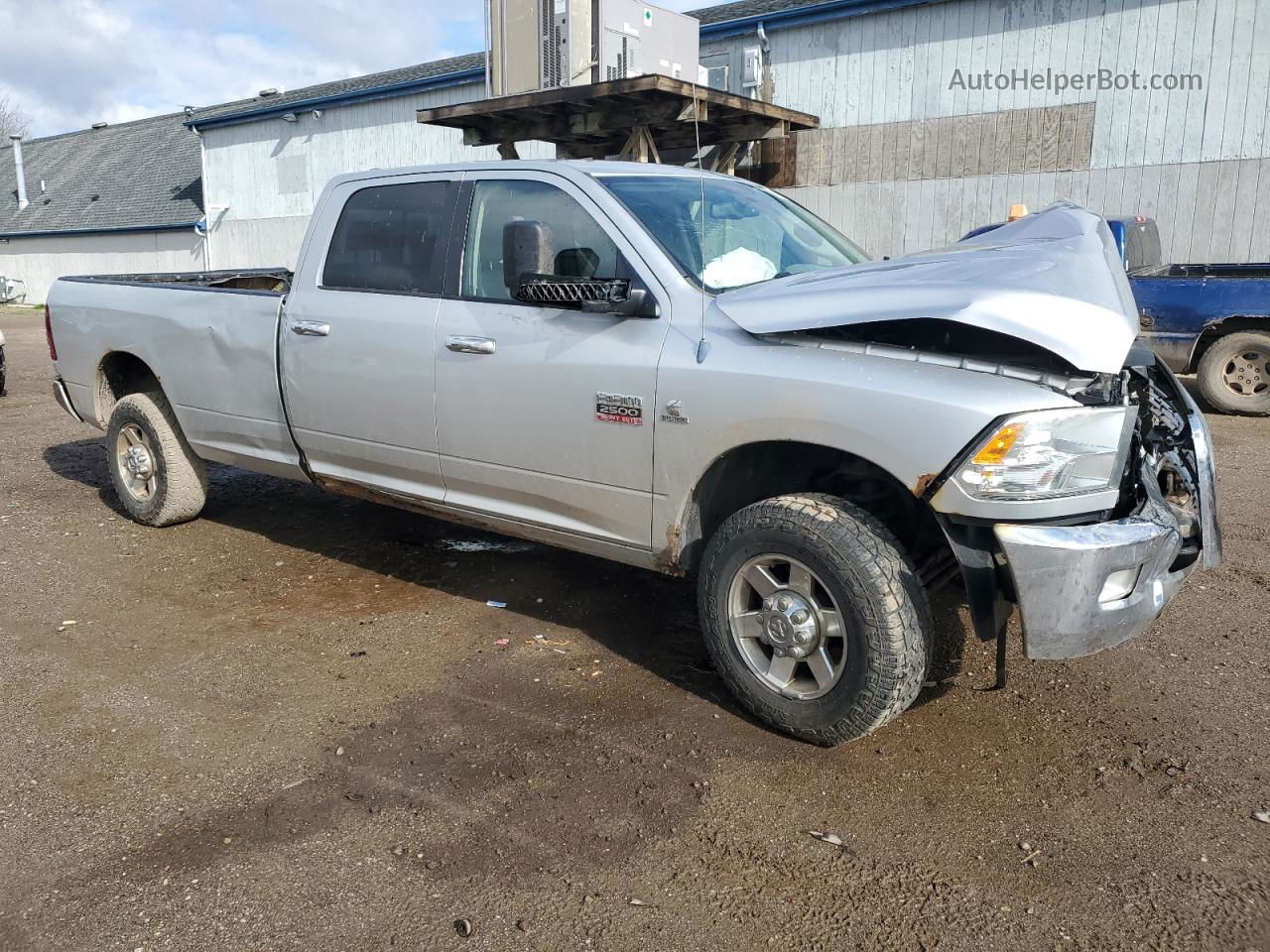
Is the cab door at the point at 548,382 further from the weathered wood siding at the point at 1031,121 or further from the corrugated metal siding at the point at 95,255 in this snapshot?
the corrugated metal siding at the point at 95,255

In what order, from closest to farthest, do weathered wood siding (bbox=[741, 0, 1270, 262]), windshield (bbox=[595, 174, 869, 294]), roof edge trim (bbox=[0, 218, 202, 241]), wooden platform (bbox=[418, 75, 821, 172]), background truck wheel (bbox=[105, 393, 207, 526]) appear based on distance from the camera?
windshield (bbox=[595, 174, 869, 294])
background truck wheel (bbox=[105, 393, 207, 526])
wooden platform (bbox=[418, 75, 821, 172])
weathered wood siding (bbox=[741, 0, 1270, 262])
roof edge trim (bbox=[0, 218, 202, 241])

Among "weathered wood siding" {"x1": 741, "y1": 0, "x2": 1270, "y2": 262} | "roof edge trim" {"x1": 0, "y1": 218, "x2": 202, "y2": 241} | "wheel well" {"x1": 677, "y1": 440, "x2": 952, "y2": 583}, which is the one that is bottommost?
"wheel well" {"x1": 677, "y1": 440, "x2": 952, "y2": 583}

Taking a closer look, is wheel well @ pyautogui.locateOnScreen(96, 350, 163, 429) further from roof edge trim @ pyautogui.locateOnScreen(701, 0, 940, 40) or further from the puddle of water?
roof edge trim @ pyautogui.locateOnScreen(701, 0, 940, 40)

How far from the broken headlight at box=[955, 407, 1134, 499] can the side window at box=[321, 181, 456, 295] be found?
2477 mm

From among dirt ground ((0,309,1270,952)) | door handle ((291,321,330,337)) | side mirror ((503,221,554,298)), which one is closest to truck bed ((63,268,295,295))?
door handle ((291,321,330,337))

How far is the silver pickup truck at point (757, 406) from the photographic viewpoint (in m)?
2.97

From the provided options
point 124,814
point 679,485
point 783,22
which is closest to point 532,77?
point 783,22

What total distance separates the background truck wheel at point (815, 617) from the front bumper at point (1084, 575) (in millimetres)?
362

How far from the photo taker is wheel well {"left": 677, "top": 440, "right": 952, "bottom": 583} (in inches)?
139

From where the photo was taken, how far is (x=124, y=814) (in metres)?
3.05

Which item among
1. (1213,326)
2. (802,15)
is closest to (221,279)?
(1213,326)

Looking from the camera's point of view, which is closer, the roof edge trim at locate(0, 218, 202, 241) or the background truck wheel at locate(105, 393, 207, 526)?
the background truck wheel at locate(105, 393, 207, 526)

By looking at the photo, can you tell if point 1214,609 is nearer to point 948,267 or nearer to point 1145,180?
point 948,267

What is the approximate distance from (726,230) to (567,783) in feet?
7.31
